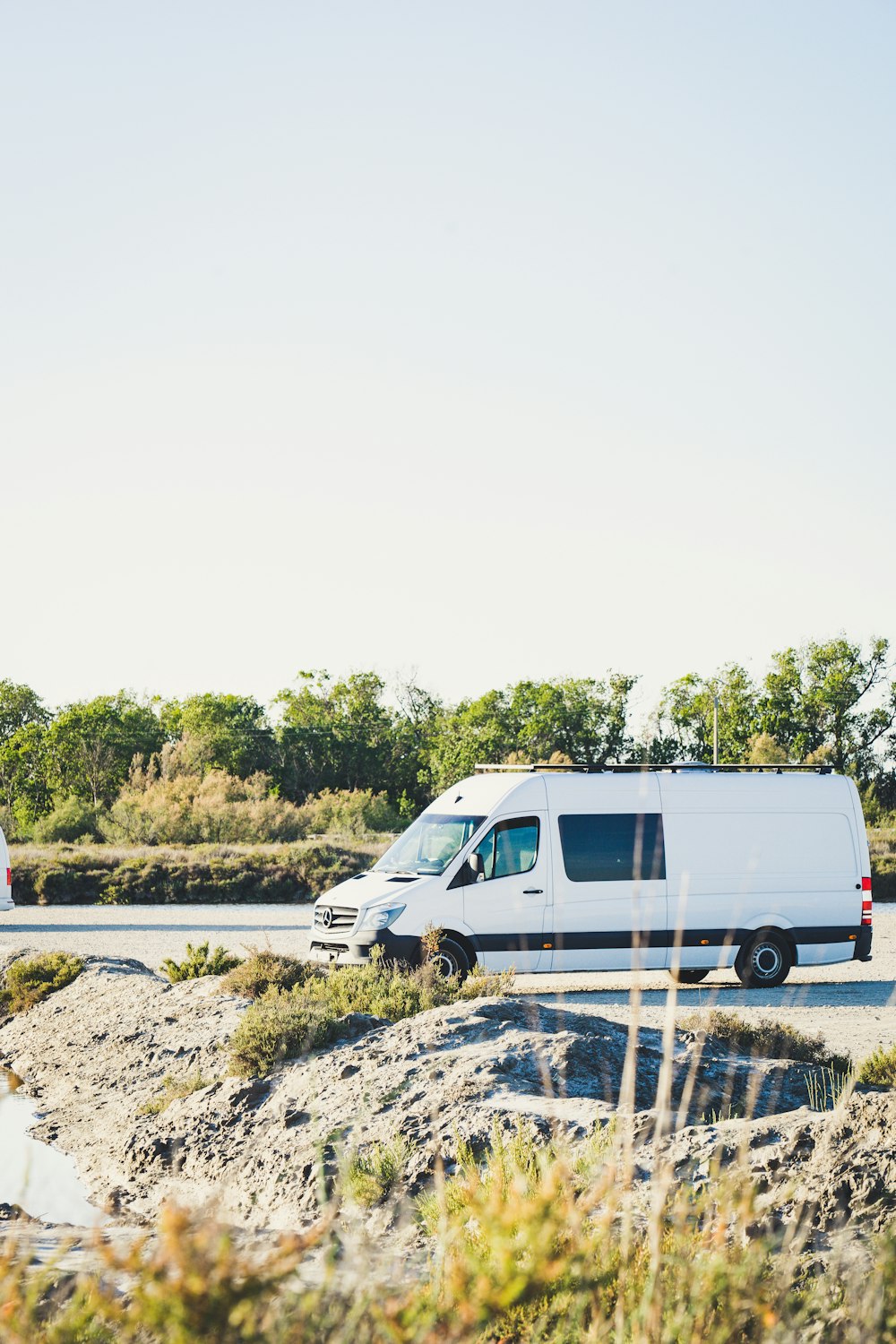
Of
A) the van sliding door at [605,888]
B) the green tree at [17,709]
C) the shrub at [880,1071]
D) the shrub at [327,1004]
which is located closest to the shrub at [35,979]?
the shrub at [327,1004]

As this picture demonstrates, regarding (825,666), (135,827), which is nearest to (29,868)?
(135,827)

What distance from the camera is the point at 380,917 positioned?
40.3 ft

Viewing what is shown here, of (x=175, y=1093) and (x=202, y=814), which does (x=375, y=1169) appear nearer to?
(x=175, y=1093)

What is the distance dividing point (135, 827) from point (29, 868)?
8989 millimetres

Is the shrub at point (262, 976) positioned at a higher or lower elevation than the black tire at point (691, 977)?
higher

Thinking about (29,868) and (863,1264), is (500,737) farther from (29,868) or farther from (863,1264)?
(863,1264)

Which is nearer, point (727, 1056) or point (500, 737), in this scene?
point (727, 1056)

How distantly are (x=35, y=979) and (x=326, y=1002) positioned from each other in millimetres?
5075

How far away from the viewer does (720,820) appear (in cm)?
1398

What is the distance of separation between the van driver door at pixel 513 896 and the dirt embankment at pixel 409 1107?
9.57ft

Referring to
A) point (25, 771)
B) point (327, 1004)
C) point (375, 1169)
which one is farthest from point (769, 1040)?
point (25, 771)

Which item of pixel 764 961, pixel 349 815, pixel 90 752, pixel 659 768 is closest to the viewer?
pixel 764 961

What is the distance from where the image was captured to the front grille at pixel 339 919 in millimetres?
12539

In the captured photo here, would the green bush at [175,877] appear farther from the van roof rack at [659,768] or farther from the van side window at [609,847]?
the van side window at [609,847]
